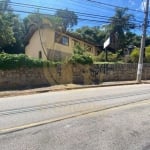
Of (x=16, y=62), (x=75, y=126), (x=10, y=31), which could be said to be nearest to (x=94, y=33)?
(x=10, y=31)

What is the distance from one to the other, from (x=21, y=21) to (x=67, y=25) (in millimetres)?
16178

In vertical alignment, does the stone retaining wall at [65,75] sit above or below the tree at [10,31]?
below

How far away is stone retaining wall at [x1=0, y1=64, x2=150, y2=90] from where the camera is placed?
2091cm

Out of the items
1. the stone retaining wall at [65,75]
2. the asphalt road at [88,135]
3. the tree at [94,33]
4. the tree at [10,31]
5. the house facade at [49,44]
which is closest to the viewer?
the asphalt road at [88,135]

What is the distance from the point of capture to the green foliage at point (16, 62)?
67.8ft

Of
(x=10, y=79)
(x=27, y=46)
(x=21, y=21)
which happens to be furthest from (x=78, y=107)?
(x=21, y=21)

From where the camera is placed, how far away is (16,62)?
69.3 ft

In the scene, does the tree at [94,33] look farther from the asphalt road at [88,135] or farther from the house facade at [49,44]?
the asphalt road at [88,135]

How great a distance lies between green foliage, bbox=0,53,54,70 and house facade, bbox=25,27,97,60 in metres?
13.4

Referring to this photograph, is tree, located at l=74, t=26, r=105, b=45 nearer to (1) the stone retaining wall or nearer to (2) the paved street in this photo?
(1) the stone retaining wall

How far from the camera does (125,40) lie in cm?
6700

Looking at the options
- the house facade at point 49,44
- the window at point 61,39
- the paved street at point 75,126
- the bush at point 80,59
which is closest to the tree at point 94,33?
the window at point 61,39

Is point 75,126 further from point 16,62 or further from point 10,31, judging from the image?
point 10,31

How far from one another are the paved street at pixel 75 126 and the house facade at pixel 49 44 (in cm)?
2389
